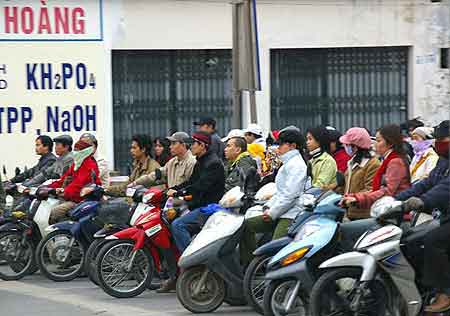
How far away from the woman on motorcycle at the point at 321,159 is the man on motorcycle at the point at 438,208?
1233mm

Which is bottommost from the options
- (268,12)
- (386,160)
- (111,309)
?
(111,309)

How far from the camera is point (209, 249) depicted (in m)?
10.7

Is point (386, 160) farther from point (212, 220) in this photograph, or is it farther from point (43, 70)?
point (43, 70)

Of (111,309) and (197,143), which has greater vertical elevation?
(197,143)

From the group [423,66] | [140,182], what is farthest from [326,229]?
[423,66]

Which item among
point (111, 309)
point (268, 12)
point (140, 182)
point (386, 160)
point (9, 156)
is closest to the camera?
point (386, 160)

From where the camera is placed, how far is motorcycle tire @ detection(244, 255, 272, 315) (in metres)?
10.5

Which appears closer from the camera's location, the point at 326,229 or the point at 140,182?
Answer: the point at 326,229

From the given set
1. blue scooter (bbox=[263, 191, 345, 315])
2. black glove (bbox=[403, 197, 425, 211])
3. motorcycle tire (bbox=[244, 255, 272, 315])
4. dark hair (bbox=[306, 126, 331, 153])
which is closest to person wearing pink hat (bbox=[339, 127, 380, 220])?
dark hair (bbox=[306, 126, 331, 153])

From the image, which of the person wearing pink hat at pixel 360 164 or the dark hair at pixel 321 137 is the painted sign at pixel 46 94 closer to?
the dark hair at pixel 321 137

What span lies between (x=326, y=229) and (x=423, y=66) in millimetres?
10352

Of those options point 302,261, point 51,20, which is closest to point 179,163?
point 302,261

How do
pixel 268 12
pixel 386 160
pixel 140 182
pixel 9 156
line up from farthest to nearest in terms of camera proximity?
pixel 268 12
pixel 9 156
pixel 140 182
pixel 386 160

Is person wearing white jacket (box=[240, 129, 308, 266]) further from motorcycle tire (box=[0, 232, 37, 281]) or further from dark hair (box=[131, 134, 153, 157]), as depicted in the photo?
motorcycle tire (box=[0, 232, 37, 281])
